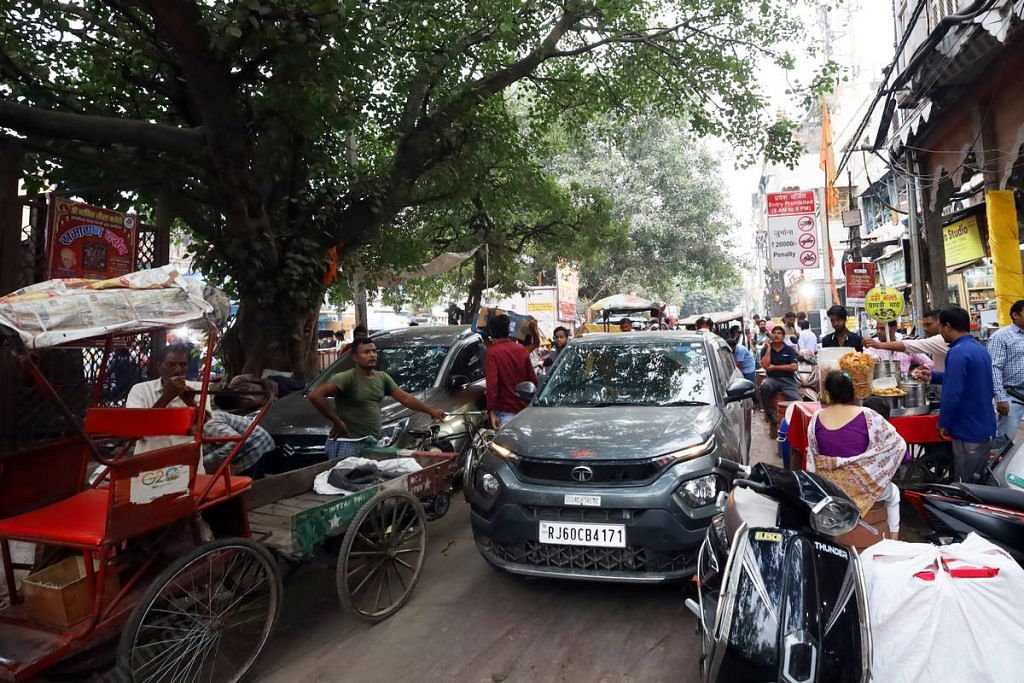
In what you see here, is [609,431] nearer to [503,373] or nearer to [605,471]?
[605,471]

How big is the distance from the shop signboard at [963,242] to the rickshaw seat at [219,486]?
11.8m

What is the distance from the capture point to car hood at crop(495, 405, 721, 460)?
148 inches

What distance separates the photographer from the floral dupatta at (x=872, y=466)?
318 centimetres

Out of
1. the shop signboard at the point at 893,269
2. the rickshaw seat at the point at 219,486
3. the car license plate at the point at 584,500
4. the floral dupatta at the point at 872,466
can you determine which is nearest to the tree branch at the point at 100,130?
the rickshaw seat at the point at 219,486

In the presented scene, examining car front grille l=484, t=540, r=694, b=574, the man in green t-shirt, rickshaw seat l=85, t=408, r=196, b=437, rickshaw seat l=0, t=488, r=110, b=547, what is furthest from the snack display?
rickshaw seat l=0, t=488, r=110, b=547

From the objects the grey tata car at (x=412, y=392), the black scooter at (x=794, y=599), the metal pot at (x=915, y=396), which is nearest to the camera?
the black scooter at (x=794, y=599)

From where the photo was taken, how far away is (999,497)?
109 inches

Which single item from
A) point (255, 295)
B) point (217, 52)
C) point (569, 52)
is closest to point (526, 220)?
point (569, 52)

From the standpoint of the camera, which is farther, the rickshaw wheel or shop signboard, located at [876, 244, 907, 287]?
shop signboard, located at [876, 244, 907, 287]

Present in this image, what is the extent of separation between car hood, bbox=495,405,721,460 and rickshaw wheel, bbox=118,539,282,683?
1.69 meters

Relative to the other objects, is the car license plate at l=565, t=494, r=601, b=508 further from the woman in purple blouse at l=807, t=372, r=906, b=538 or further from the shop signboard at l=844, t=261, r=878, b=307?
the shop signboard at l=844, t=261, r=878, b=307

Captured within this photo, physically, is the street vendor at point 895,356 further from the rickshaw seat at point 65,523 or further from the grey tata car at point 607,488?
the rickshaw seat at point 65,523

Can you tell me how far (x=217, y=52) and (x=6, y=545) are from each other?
4.49m

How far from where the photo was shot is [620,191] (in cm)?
2630
